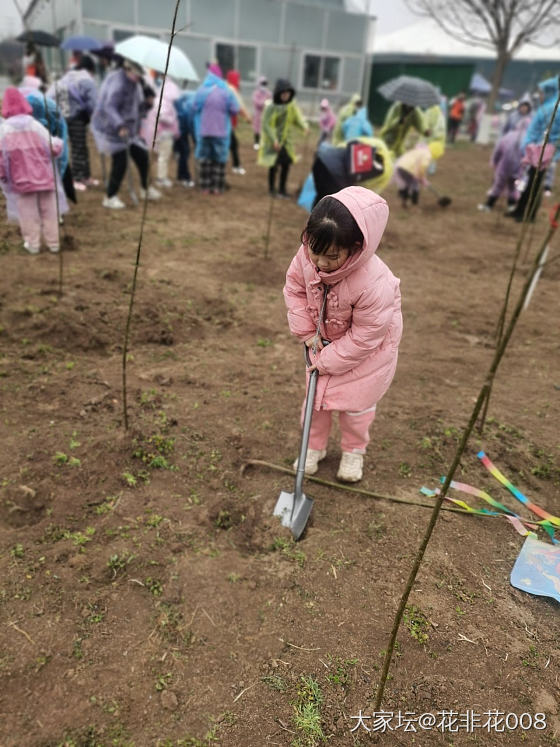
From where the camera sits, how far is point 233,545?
2.46 meters

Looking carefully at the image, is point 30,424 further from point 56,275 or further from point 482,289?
point 482,289

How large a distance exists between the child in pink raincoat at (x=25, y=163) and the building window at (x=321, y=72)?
1714cm

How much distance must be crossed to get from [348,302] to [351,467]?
0.96 m

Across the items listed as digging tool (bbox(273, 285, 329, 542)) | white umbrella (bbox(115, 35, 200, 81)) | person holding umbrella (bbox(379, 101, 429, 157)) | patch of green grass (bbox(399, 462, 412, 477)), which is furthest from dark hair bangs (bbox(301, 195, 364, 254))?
person holding umbrella (bbox(379, 101, 429, 157))

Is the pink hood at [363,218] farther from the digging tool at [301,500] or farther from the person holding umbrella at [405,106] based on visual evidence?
the person holding umbrella at [405,106]

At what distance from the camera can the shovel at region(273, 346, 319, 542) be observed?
8.25 ft

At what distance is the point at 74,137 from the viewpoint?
7.81 meters

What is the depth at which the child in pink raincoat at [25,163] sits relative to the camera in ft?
15.6

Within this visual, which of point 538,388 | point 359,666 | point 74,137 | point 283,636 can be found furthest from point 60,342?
point 74,137

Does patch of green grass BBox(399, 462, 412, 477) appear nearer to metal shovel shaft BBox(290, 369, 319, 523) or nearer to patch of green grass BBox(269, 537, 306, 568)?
metal shovel shaft BBox(290, 369, 319, 523)

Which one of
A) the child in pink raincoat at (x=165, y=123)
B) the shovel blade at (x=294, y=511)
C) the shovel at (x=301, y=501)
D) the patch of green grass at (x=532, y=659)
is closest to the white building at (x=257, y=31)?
the child in pink raincoat at (x=165, y=123)

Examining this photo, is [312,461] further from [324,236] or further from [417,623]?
[324,236]

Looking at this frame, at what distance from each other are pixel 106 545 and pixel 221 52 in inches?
764

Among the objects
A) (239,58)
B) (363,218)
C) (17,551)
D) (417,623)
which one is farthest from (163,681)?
(239,58)
